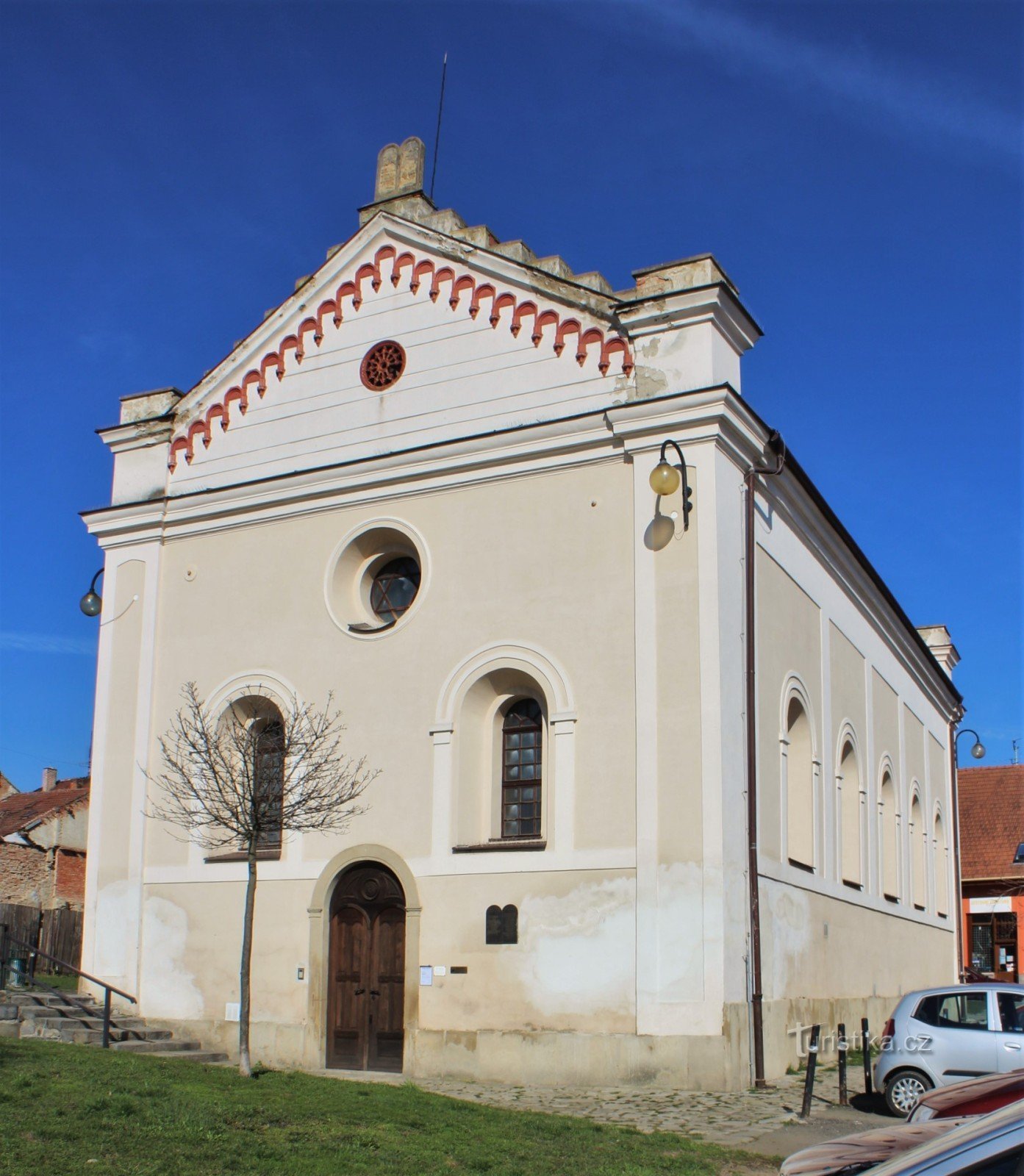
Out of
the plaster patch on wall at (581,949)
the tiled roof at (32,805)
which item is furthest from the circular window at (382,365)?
the tiled roof at (32,805)

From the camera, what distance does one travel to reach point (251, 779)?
15484 mm

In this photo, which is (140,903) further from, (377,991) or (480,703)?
(480,703)

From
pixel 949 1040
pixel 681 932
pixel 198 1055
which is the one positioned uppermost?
pixel 681 932

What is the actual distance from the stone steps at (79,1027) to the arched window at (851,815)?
10.9m

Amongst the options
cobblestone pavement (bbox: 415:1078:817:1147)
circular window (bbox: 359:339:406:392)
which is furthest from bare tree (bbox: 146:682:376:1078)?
circular window (bbox: 359:339:406:392)

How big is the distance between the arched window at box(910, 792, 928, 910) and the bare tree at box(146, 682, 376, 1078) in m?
15.0

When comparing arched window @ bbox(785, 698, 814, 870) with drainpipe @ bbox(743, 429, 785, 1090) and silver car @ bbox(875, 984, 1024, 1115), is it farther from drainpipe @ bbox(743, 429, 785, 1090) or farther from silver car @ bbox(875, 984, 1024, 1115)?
silver car @ bbox(875, 984, 1024, 1115)

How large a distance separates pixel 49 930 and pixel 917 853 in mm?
20343

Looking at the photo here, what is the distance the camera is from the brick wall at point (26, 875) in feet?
122

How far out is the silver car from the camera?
13.4m

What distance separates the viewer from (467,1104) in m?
12.6

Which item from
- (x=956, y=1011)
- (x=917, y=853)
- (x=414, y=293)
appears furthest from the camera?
(x=917, y=853)

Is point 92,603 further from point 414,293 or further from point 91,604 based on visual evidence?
point 414,293

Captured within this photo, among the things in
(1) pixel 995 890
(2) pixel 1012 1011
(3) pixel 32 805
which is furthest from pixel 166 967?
(1) pixel 995 890
